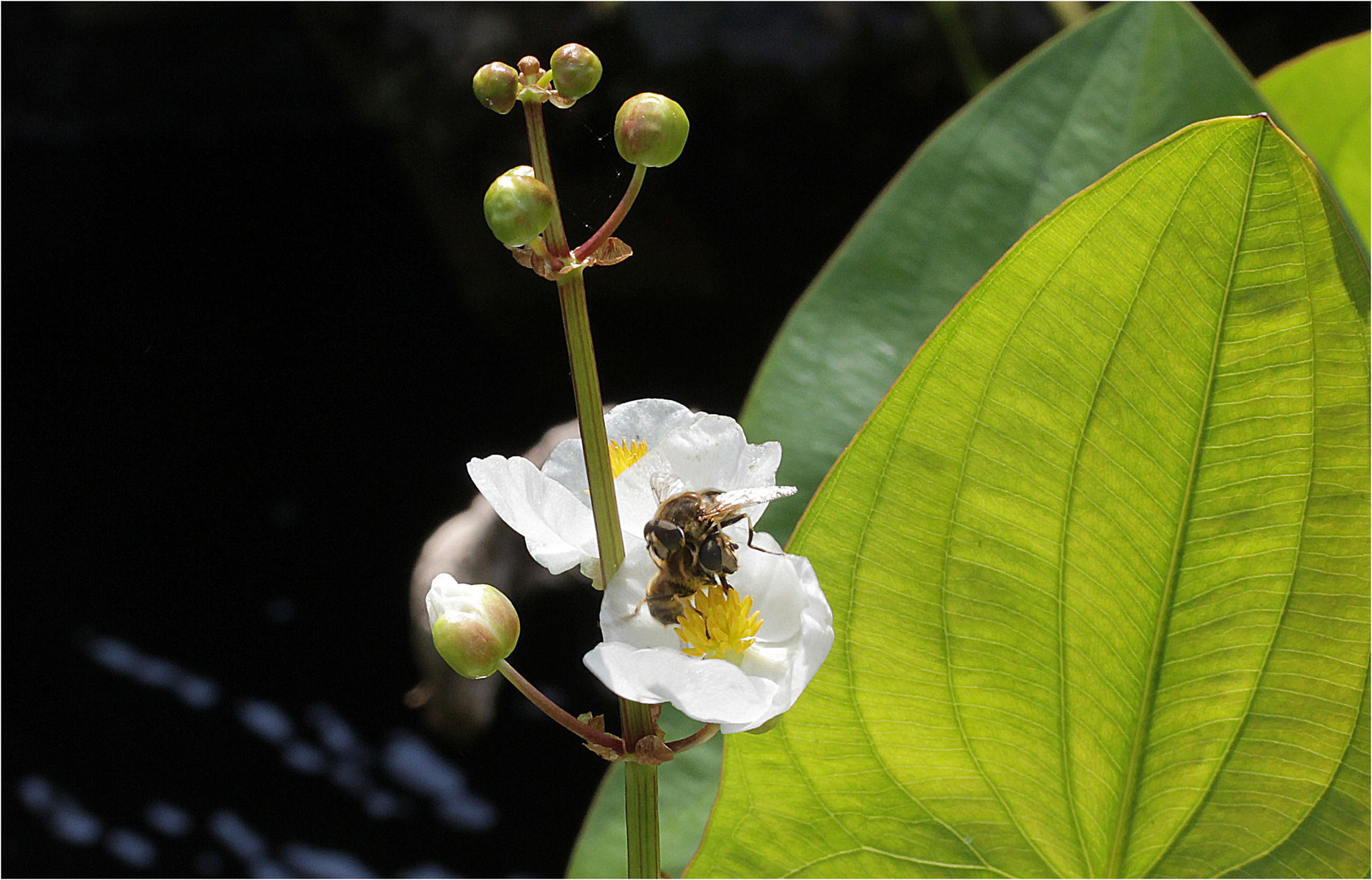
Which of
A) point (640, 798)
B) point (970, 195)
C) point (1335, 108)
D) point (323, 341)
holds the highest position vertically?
point (323, 341)

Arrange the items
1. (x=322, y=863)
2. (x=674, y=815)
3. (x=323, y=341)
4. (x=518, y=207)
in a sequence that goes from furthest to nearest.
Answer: (x=323, y=341) < (x=322, y=863) < (x=674, y=815) < (x=518, y=207)

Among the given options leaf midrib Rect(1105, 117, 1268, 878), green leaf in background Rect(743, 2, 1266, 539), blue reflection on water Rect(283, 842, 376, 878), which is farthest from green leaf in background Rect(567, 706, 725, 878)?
blue reflection on water Rect(283, 842, 376, 878)

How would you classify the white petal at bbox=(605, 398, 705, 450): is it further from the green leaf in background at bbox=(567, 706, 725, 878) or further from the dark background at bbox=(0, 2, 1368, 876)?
the dark background at bbox=(0, 2, 1368, 876)

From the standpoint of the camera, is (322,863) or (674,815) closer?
(674,815)

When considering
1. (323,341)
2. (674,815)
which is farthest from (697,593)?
(323,341)

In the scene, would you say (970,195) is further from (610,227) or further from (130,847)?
(130,847)

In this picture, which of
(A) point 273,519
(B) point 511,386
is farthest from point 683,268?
(A) point 273,519

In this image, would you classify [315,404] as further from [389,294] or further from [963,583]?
[963,583]

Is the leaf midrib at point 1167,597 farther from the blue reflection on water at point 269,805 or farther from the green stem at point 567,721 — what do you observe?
the blue reflection on water at point 269,805
